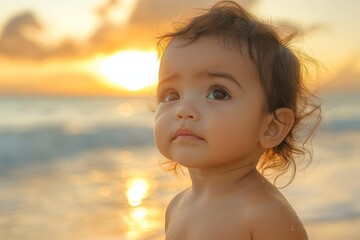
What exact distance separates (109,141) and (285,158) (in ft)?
41.3

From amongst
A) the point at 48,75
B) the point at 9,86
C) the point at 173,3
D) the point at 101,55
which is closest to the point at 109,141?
the point at 101,55

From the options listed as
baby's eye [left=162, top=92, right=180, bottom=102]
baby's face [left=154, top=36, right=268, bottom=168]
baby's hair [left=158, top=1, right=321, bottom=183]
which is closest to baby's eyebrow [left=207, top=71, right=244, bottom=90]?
baby's face [left=154, top=36, right=268, bottom=168]

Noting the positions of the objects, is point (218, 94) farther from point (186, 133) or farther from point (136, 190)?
point (136, 190)

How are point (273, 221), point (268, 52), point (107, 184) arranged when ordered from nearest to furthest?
point (273, 221)
point (268, 52)
point (107, 184)

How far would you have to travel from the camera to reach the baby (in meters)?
2.69

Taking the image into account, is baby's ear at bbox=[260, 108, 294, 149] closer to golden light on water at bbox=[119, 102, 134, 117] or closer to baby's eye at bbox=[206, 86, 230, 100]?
baby's eye at bbox=[206, 86, 230, 100]

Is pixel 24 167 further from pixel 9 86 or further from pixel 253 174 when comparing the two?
pixel 9 86

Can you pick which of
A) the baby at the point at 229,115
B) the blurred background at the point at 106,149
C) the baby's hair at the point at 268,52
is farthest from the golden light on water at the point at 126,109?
the baby at the point at 229,115

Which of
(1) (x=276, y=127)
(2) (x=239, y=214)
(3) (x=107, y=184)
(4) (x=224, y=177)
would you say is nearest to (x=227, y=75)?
(1) (x=276, y=127)

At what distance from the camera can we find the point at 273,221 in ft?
8.71

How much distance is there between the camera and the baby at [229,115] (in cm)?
269

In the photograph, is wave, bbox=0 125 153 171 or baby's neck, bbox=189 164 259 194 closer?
baby's neck, bbox=189 164 259 194

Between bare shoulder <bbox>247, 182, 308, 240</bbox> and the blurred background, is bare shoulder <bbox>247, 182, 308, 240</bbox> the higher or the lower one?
the lower one

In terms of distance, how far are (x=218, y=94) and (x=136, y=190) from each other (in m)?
5.61
